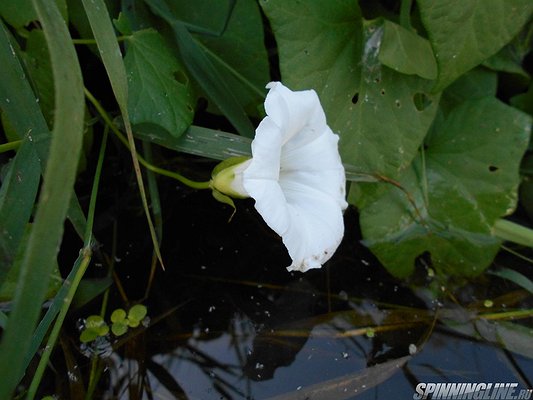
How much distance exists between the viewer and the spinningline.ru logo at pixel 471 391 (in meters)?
1.12

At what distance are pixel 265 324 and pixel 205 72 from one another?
1.59 ft

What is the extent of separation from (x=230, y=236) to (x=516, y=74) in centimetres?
80

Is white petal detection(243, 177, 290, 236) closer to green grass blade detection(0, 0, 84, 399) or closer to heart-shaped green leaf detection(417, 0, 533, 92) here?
green grass blade detection(0, 0, 84, 399)

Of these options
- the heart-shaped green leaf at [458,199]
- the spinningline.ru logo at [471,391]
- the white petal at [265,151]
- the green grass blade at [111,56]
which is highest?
the green grass blade at [111,56]

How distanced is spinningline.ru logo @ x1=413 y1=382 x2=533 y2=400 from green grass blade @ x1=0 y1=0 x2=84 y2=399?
2.36 feet

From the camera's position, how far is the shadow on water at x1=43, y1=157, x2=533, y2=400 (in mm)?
1097

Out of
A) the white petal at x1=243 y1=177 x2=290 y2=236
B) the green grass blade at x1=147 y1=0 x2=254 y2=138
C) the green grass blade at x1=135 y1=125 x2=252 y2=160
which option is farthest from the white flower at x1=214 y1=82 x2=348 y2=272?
the green grass blade at x1=147 y1=0 x2=254 y2=138

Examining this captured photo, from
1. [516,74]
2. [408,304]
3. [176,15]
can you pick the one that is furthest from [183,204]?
[516,74]

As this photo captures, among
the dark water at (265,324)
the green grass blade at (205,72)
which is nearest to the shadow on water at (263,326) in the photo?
the dark water at (265,324)

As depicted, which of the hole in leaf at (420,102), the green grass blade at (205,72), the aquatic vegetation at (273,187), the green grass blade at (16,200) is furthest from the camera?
the hole in leaf at (420,102)

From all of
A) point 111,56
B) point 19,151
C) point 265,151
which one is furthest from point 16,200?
point 265,151

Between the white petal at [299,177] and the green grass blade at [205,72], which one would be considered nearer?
the white petal at [299,177]

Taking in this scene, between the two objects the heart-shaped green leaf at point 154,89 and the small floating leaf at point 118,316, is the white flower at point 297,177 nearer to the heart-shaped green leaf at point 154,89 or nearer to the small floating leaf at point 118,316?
the heart-shaped green leaf at point 154,89

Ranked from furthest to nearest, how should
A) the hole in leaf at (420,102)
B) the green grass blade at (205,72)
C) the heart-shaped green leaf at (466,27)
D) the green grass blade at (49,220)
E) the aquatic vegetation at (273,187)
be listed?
1. the hole in leaf at (420,102)
2. the green grass blade at (205,72)
3. the heart-shaped green leaf at (466,27)
4. the aquatic vegetation at (273,187)
5. the green grass blade at (49,220)
